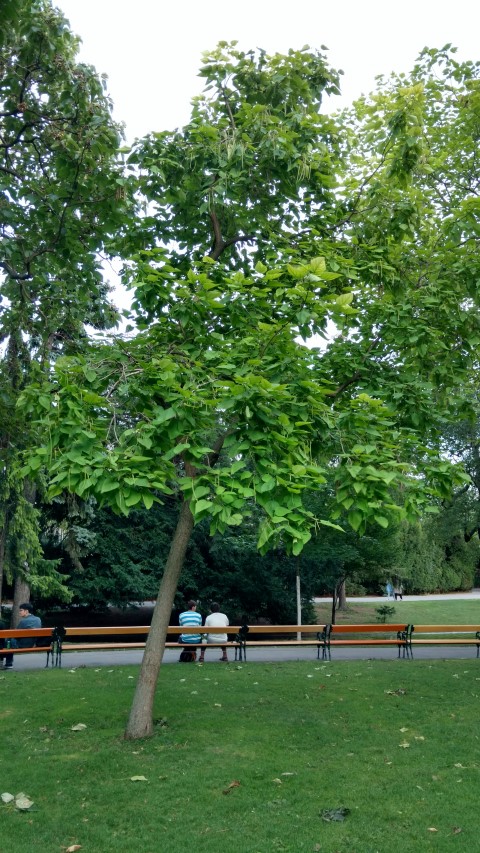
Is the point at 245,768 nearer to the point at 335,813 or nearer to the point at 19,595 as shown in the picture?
the point at 335,813

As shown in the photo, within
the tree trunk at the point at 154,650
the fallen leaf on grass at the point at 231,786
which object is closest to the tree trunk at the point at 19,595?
the tree trunk at the point at 154,650

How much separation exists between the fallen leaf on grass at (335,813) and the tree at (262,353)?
2089 mm

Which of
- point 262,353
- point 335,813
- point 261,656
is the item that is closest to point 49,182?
point 262,353

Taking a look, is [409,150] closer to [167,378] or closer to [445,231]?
[445,231]

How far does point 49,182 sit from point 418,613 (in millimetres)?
30834

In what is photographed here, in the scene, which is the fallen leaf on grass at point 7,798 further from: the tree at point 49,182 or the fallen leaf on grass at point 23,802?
the tree at point 49,182

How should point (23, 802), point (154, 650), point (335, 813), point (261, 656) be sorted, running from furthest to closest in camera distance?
point (261, 656), point (154, 650), point (23, 802), point (335, 813)

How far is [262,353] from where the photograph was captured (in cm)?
669

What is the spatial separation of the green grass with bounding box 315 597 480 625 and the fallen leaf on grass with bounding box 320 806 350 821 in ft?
77.1

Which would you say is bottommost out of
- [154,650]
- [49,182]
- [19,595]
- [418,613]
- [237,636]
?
[418,613]

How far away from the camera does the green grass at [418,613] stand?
104 feet

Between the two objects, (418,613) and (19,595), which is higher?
(19,595)

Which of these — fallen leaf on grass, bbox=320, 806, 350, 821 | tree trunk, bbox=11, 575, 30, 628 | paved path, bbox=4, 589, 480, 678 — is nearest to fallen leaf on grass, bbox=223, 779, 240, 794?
fallen leaf on grass, bbox=320, 806, 350, 821

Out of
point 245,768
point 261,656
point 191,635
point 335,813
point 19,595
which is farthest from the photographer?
point 19,595
